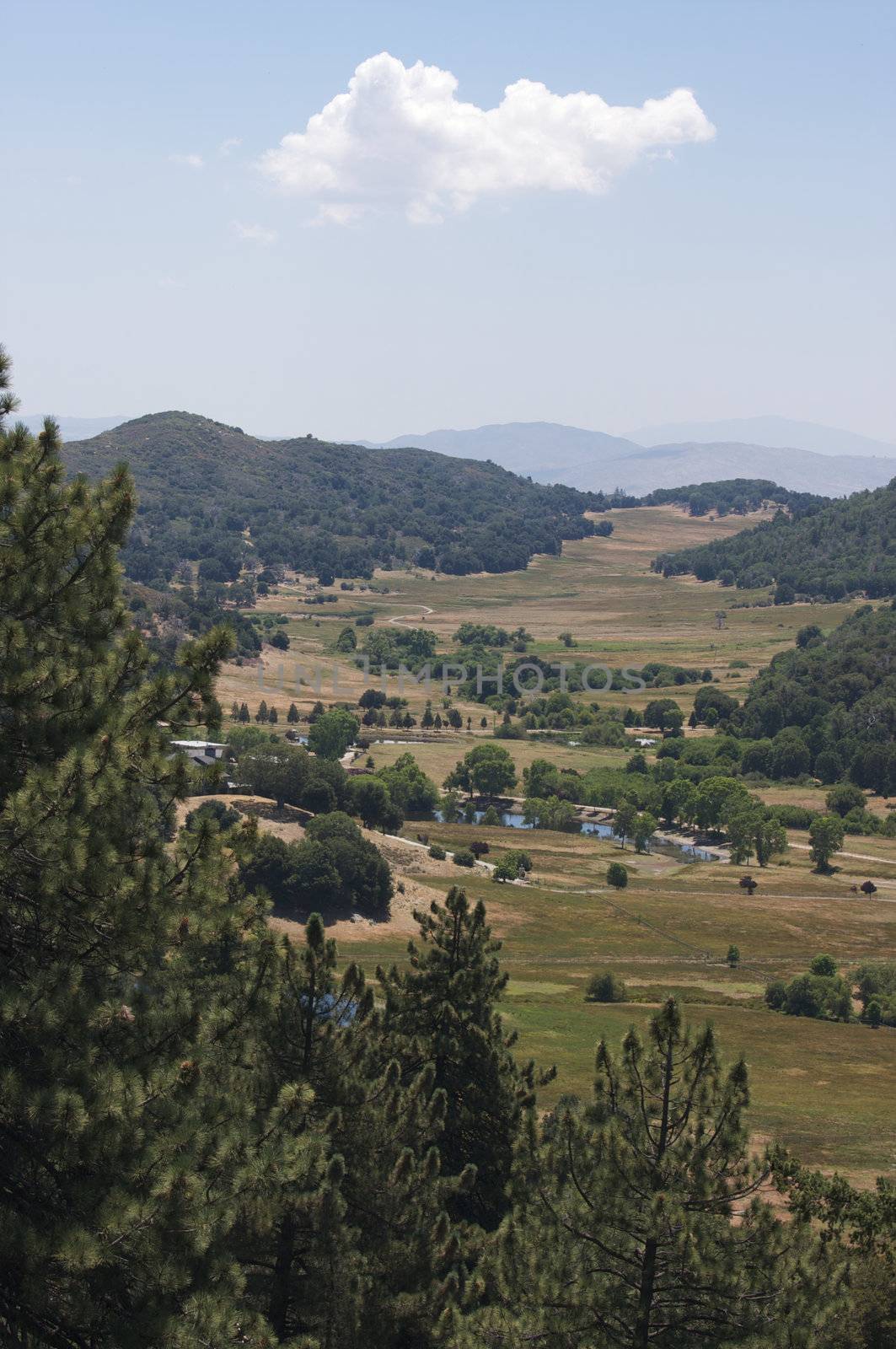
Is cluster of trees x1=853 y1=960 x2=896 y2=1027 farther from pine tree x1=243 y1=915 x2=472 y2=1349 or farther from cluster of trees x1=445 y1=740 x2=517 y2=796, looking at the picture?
cluster of trees x1=445 y1=740 x2=517 y2=796

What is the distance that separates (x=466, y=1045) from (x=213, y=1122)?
1433cm

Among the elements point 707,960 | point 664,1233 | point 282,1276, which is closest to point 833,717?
point 707,960

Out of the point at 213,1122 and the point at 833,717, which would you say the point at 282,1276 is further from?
the point at 833,717

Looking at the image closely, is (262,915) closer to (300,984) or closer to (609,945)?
(300,984)

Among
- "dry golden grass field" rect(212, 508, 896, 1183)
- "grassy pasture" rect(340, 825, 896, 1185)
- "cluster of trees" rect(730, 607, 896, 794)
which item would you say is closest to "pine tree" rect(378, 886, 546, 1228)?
"grassy pasture" rect(340, 825, 896, 1185)

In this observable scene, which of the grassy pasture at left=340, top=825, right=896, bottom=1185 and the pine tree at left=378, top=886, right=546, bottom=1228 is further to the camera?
the grassy pasture at left=340, top=825, right=896, bottom=1185

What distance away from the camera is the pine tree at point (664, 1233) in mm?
17594

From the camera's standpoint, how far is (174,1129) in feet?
44.2

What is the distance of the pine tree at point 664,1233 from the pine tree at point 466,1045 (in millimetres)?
8425

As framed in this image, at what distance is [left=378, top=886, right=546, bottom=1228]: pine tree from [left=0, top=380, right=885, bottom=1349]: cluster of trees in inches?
126

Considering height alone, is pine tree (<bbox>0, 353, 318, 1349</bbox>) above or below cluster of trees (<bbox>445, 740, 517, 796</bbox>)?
above

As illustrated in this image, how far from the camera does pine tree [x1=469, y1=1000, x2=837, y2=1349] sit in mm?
17594

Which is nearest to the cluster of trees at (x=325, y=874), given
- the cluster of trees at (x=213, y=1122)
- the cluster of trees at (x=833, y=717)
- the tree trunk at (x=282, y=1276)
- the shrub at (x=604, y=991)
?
the shrub at (x=604, y=991)

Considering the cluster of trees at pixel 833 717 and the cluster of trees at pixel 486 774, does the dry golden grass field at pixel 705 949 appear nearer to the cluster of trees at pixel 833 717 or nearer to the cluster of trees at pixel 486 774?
the cluster of trees at pixel 486 774
